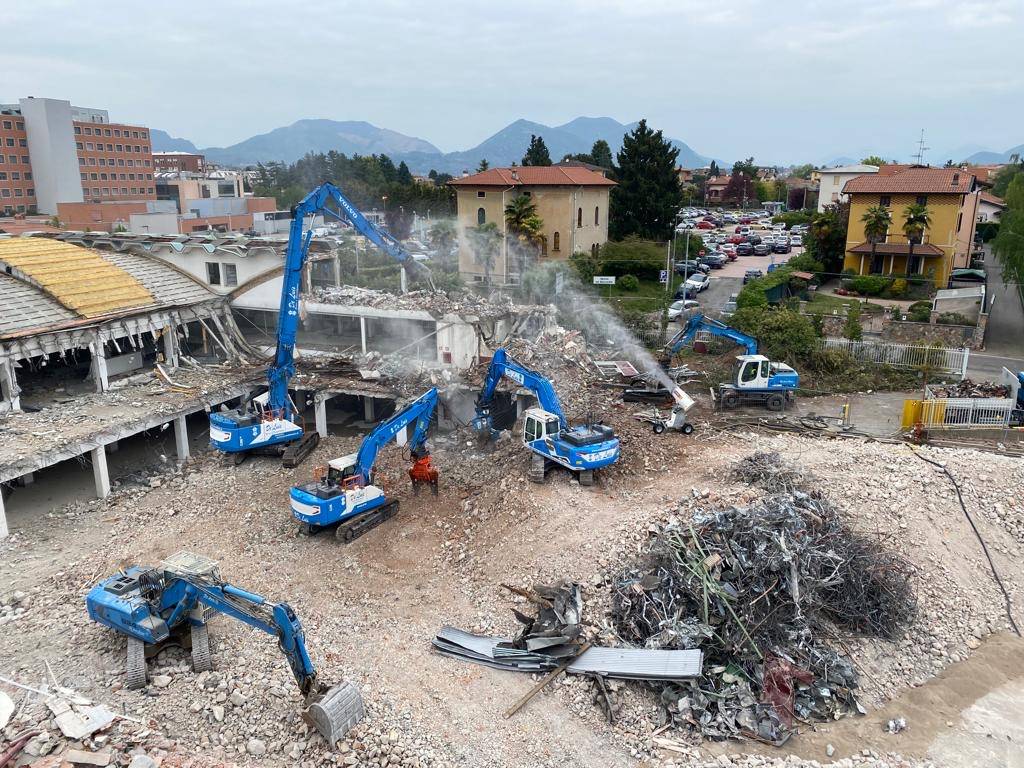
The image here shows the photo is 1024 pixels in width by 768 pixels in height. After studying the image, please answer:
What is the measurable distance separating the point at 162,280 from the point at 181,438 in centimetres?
795

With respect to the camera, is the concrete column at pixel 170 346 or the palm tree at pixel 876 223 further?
the palm tree at pixel 876 223

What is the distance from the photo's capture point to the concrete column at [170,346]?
1063 inches

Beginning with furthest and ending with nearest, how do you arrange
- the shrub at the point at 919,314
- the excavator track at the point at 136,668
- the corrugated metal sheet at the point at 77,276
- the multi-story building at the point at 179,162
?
the multi-story building at the point at 179,162 < the shrub at the point at 919,314 < the corrugated metal sheet at the point at 77,276 < the excavator track at the point at 136,668

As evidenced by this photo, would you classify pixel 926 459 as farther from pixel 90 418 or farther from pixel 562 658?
pixel 90 418

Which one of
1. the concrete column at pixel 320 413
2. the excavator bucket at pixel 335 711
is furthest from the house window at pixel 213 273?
the excavator bucket at pixel 335 711

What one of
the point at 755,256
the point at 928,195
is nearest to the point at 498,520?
the point at 928,195

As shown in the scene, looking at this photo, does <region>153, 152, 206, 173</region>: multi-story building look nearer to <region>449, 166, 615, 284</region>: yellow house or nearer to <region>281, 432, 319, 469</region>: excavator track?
<region>449, 166, 615, 284</region>: yellow house

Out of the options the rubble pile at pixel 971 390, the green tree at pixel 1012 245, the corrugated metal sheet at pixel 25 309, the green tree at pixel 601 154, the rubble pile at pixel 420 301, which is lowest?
the rubble pile at pixel 971 390

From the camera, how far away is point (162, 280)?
28.9 meters

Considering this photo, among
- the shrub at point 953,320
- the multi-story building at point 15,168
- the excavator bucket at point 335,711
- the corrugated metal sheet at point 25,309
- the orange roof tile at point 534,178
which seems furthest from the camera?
the multi-story building at point 15,168

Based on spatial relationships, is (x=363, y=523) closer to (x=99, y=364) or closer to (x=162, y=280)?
(x=99, y=364)

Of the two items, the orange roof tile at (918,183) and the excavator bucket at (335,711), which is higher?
the orange roof tile at (918,183)

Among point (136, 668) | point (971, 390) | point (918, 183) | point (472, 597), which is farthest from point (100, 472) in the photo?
point (918, 183)

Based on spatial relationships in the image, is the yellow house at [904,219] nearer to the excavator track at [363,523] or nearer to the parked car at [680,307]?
the parked car at [680,307]
